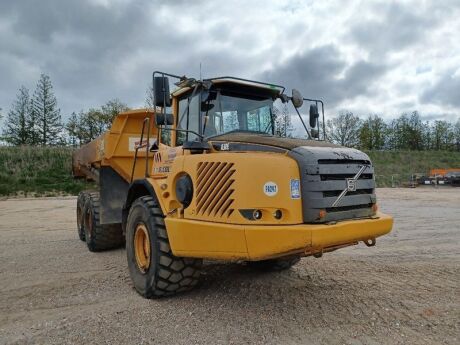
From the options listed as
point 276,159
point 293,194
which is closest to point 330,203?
point 293,194

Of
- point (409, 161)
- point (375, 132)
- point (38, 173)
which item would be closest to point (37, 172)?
point (38, 173)

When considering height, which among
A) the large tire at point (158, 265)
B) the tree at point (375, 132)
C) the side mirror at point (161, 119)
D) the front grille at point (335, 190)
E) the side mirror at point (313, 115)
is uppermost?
the tree at point (375, 132)

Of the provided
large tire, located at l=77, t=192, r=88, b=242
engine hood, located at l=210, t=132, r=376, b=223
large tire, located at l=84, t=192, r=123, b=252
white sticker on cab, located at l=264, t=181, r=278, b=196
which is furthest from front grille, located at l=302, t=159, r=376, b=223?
large tire, located at l=77, t=192, r=88, b=242

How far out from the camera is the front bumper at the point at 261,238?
11.7ft

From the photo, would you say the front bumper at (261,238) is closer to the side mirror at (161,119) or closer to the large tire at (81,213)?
the side mirror at (161,119)

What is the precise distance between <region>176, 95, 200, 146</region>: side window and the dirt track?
71.1 inches

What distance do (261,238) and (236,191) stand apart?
0.48 meters

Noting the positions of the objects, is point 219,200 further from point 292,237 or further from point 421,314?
point 421,314

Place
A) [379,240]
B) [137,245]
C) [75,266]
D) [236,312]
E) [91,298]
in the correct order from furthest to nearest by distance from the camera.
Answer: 1. [379,240]
2. [75,266]
3. [137,245]
4. [91,298]
5. [236,312]

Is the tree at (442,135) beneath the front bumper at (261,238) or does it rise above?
above

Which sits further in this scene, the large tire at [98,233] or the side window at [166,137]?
the large tire at [98,233]

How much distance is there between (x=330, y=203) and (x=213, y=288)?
1.94 metres

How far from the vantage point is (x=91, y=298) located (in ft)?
15.4

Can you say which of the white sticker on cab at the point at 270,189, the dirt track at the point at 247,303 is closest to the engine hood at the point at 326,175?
the white sticker on cab at the point at 270,189
